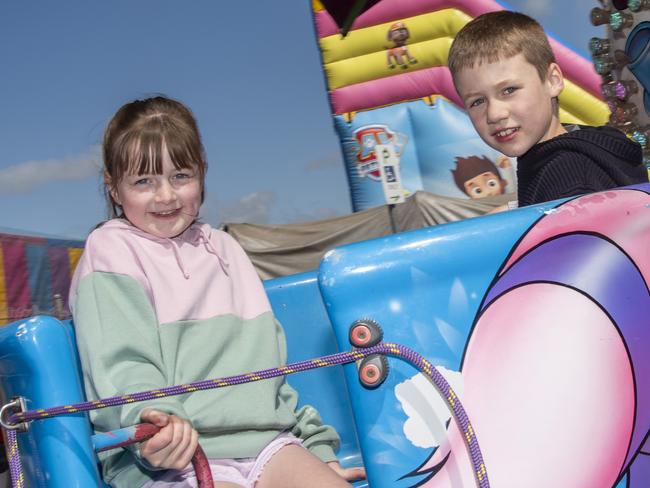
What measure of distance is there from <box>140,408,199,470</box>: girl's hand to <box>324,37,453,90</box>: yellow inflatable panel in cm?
505

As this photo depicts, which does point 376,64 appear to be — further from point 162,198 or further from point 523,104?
point 162,198

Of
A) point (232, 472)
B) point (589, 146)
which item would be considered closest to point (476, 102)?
point (589, 146)

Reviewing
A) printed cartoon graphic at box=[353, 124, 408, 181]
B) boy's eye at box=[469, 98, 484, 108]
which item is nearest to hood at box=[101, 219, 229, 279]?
boy's eye at box=[469, 98, 484, 108]

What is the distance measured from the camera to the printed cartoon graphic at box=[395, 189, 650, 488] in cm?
81

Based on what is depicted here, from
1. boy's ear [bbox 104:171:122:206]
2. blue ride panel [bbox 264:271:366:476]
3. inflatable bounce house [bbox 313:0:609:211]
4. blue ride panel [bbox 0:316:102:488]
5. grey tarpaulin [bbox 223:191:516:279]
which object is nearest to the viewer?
blue ride panel [bbox 0:316:102:488]

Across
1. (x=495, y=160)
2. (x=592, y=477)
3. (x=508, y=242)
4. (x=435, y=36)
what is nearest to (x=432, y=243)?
(x=508, y=242)

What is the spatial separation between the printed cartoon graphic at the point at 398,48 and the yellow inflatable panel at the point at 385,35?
0.03m

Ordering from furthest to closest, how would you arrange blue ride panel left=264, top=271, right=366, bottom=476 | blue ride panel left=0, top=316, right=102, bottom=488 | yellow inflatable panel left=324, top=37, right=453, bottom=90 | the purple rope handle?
1. yellow inflatable panel left=324, top=37, right=453, bottom=90
2. blue ride panel left=264, top=271, right=366, bottom=476
3. blue ride panel left=0, top=316, right=102, bottom=488
4. the purple rope handle

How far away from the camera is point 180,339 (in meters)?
1.14

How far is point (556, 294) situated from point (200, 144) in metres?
0.73

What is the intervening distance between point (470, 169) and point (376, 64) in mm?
1198

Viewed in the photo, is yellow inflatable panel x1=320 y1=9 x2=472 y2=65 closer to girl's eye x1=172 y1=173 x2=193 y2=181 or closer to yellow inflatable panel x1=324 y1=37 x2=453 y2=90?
Answer: yellow inflatable panel x1=324 y1=37 x2=453 y2=90

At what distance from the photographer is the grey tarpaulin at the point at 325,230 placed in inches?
185

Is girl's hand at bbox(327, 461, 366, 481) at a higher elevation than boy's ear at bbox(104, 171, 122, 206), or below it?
below
